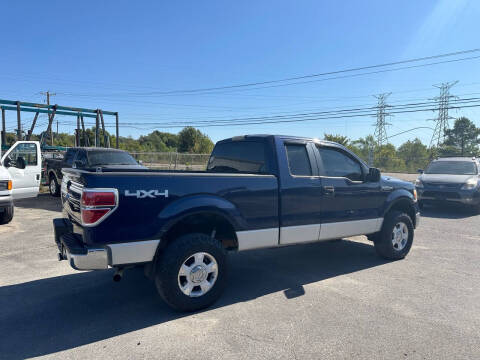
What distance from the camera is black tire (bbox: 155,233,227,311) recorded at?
3.37 meters

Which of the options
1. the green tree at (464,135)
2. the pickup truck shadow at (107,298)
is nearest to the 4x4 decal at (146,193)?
the pickup truck shadow at (107,298)

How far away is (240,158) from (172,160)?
21854 millimetres

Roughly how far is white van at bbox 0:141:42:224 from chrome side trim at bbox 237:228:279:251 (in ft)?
19.7

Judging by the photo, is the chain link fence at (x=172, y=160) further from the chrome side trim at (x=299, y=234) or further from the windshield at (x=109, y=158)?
the chrome side trim at (x=299, y=234)

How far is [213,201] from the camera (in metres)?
3.63

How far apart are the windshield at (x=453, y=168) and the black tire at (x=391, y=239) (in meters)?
7.21

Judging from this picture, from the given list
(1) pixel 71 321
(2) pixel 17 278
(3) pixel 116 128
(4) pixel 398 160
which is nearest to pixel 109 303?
(1) pixel 71 321

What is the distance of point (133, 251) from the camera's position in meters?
3.23

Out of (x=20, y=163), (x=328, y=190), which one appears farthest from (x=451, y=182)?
(x=20, y=163)

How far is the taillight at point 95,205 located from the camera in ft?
10.1

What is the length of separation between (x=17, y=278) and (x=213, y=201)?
2.99 m

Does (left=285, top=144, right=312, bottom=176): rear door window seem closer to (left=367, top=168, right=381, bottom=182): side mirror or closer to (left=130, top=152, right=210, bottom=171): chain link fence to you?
(left=367, top=168, right=381, bottom=182): side mirror

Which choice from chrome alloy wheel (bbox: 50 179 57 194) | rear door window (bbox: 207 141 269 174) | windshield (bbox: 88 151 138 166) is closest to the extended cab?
windshield (bbox: 88 151 138 166)

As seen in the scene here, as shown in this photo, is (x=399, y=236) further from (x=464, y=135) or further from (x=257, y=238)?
(x=464, y=135)
